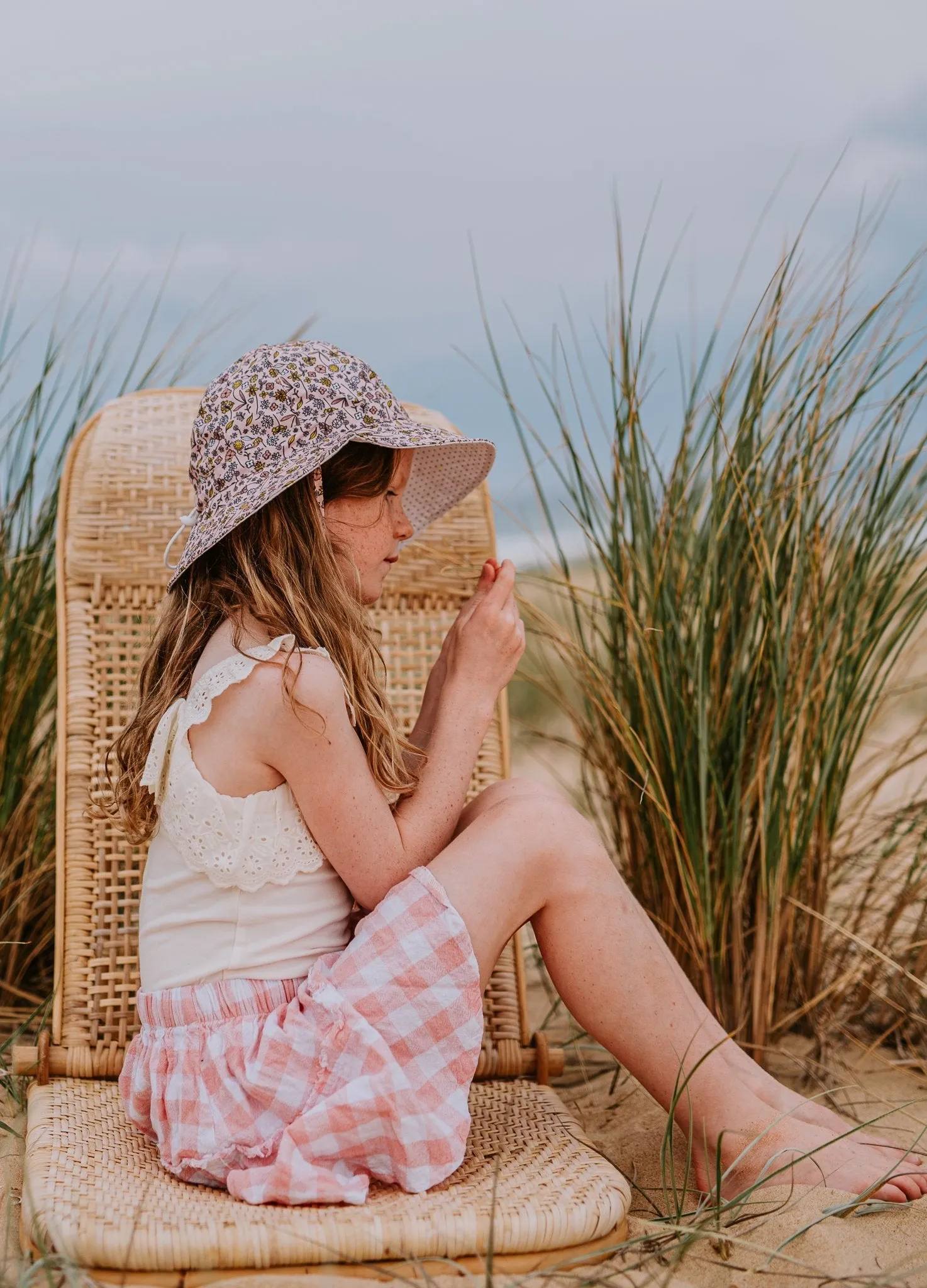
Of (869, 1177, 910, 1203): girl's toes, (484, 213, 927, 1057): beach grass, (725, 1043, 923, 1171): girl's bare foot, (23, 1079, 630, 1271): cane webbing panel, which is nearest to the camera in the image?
(23, 1079, 630, 1271): cane webbing panel

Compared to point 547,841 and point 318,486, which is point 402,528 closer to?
point 318,486

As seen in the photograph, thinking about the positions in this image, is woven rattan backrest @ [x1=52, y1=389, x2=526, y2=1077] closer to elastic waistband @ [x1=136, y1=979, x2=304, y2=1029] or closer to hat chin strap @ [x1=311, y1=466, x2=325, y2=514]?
elastic waistband @ [x1=136, y1=979, x2=304, y2=1029]

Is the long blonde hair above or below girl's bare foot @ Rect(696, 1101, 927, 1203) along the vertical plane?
above

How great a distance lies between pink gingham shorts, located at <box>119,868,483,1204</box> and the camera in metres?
1.65

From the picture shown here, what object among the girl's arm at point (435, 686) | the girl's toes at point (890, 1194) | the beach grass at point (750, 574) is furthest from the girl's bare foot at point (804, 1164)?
the girl's arm at point (435, 686)

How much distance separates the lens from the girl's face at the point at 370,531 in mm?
1948

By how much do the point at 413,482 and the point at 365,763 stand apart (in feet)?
2.53

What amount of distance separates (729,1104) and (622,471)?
3.70 feet

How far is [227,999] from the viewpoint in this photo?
5.89 ft

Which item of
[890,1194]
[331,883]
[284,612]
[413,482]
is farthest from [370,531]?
[890,1194]

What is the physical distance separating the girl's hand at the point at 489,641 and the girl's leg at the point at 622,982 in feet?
0.69

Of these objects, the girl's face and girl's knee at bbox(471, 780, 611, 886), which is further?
the girl's face

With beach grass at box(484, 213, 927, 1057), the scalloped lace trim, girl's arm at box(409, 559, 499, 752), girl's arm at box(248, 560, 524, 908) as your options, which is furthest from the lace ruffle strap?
beach grass at box(484, 213, 927, 1057)

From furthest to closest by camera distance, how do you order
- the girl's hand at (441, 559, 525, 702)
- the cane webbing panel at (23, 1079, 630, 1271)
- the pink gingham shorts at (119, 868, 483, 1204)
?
the girl's hand at (441, 559, 525, 702), the pink gingham shorts at (119, 868, 483, 1204), the cane webbing panel at (23, 1079, 630, 1271)
